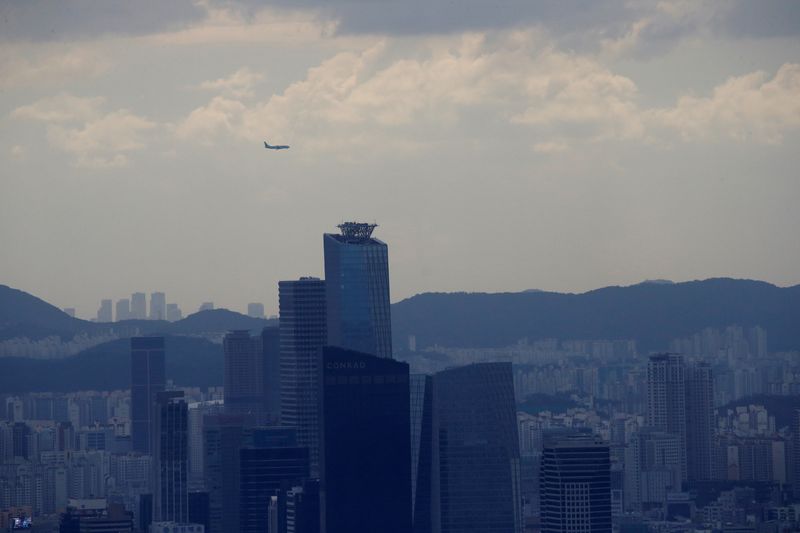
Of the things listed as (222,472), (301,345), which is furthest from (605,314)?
(222,472)

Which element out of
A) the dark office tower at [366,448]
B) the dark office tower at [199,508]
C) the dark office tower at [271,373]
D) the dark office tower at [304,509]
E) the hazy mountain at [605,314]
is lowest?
the dark office tower at [199,508]

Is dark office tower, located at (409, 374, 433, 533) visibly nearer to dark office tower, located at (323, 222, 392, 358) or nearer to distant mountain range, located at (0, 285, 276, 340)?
dark office tower, located at (323, 222, 392, 358)

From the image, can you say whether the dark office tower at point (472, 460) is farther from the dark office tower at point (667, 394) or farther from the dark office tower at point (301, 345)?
the dark office tower at point (667, 394)

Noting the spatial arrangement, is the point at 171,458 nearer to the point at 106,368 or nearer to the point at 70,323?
the point at 70,323

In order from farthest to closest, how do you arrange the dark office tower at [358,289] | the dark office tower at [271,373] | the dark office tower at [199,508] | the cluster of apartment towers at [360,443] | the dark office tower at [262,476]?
the dark office tower at [271,373] → the dark office tower at [199,508] → the dark office tower at [358,289] → the dark office tower at [262,476] → the cluster of apartment towers at [360,443]

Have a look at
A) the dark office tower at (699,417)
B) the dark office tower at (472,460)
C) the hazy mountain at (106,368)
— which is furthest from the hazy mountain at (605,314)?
the hazy mountain at (106,368)

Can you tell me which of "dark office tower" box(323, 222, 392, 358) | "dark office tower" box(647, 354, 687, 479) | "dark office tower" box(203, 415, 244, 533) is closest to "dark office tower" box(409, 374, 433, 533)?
"dark office tower" box(323, 222, 392, 358)
